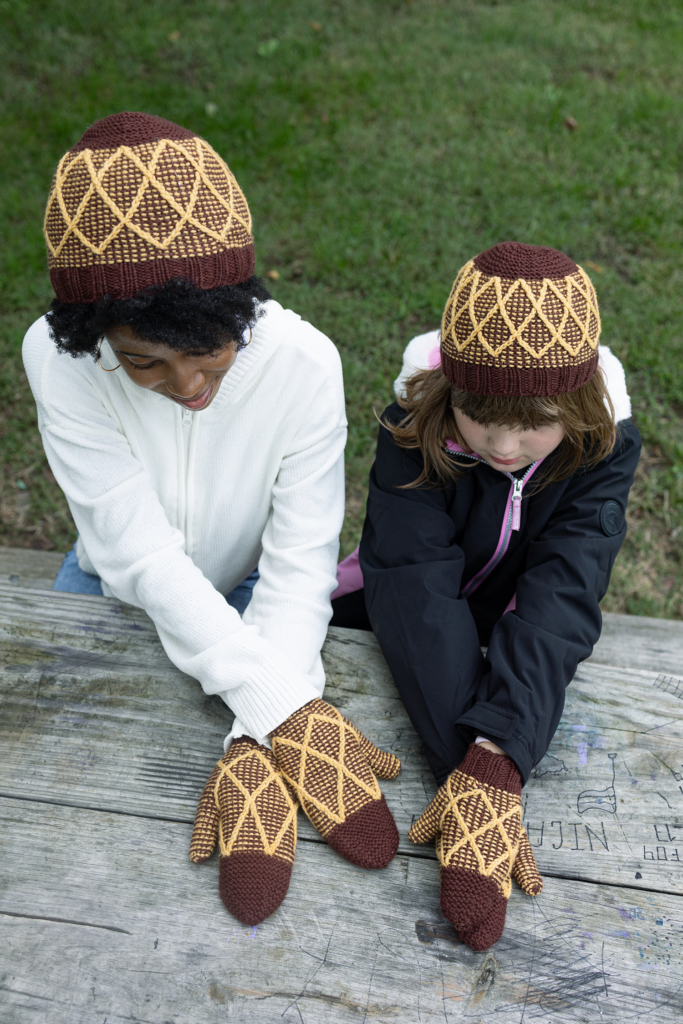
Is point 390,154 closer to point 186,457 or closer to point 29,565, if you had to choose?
point 29,565

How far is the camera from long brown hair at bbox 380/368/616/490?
1614 mm

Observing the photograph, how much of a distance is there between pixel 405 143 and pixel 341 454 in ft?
11.3

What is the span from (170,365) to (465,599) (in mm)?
890

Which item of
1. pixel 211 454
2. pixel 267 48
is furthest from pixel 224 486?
pixel 267 48

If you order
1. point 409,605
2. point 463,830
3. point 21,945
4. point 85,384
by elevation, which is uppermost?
point 85,384

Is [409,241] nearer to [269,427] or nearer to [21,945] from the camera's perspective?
[269,427]

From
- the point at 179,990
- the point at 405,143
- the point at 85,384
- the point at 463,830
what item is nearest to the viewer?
the point at 179,990

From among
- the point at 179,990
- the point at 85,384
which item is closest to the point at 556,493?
the point at 85,384

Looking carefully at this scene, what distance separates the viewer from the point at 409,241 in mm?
4098

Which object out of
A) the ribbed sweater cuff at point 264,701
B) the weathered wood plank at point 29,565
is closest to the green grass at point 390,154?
the weathered wood plank at point 29,565

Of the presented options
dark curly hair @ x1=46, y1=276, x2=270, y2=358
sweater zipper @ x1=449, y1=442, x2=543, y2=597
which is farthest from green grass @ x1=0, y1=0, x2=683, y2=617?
dark curly hair @ x1=46, y1=276, x2=270, y2=358

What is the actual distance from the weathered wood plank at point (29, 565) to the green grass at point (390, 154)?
40 cm

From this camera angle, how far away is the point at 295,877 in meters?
1.47

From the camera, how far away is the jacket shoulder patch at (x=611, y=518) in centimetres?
181
